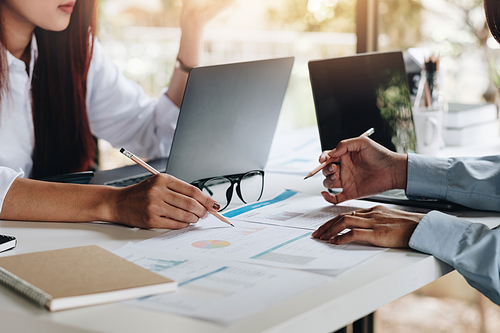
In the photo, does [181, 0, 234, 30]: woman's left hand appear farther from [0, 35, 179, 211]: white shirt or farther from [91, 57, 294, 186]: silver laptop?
[91, 57, 294, 186]: silver laptop

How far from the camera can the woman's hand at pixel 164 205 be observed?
902mm

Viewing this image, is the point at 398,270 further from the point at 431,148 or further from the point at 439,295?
the point at 439,295

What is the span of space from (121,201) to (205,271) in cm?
32

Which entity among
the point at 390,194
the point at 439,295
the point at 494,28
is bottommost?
the point at 439,295

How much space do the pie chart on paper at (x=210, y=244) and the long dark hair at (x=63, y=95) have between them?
0.94 meters

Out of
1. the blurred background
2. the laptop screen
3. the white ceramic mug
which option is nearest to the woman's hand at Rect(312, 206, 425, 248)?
the laptop screen

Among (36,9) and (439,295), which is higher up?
(36,9)

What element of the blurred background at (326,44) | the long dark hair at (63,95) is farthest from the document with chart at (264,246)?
the blurred background at (326,44)

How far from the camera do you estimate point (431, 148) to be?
1559 millimetres

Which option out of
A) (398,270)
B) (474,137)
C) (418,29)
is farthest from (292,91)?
(398,270)

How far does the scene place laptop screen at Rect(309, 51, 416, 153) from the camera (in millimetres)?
1284

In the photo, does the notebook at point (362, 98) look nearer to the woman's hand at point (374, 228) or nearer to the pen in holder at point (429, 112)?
the pen in holder at point (429, 112)

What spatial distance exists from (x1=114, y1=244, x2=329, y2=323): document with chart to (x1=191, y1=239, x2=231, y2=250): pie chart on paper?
0.05 metres

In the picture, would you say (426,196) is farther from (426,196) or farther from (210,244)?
(210,244)
